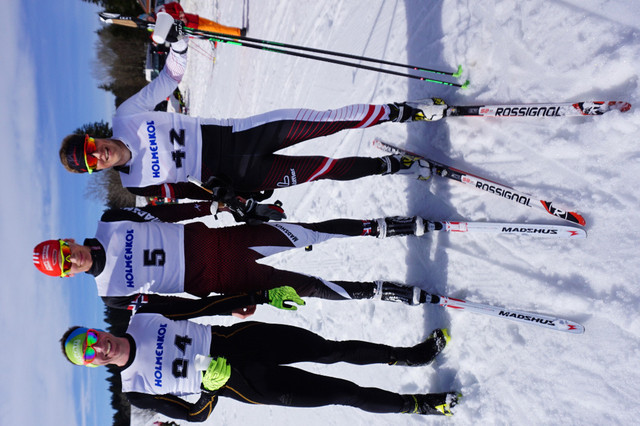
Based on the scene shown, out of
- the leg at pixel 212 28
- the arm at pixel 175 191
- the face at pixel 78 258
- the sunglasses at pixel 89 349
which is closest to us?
the sunglasses at pixel 89 349

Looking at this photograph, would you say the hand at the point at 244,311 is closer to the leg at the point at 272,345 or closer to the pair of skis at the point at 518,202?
the leg at the point at 272,345

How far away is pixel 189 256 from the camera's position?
10.2 feet

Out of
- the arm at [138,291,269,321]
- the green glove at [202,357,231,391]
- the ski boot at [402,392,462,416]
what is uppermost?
the arm at [138,291,269,321]

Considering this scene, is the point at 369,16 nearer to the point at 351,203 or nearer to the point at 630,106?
the point at 351,203

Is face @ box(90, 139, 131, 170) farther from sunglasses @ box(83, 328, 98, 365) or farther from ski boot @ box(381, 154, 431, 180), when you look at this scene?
ski boot @ box(381, 154, 431, 180)

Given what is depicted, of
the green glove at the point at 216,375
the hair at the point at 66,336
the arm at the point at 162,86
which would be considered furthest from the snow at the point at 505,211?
the hair at the point at 66,336

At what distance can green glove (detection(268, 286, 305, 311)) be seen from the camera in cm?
313

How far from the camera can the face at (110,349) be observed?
2660 millimetres

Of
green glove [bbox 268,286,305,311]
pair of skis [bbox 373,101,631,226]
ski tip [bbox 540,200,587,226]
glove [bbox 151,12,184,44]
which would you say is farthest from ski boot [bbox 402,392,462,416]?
glove [bbox 151,12,184,44]

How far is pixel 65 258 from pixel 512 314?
10.4ft

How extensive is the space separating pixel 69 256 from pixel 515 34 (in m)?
3.73

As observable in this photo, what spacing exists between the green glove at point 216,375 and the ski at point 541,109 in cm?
274

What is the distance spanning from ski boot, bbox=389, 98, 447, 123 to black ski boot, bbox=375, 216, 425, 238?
0.85 m

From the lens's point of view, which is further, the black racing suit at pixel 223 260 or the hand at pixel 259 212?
the hand at pixel 259 212
